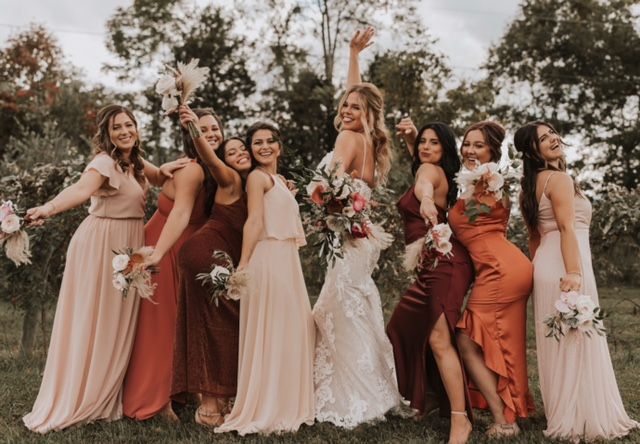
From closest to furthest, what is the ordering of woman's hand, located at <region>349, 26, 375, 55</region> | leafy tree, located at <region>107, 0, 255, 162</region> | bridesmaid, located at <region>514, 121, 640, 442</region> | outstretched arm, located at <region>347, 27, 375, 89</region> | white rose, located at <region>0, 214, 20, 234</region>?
white rose, located at <region>0, 214, 20, 234</region> → bridesmaid, located at <region>514, 121, 640, 442</region> → outstretched arm, located at <region>347, 27, 375, 89</region> → woman's hand, located at <region>349, 26, 375, 55</region> → leafy tree, located at <region>107, 0, 255, 162</region>

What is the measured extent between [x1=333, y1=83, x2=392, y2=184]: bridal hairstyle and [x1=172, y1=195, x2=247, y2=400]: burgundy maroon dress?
51.7 inches

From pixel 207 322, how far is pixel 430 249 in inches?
75.8

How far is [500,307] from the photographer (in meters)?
5.54

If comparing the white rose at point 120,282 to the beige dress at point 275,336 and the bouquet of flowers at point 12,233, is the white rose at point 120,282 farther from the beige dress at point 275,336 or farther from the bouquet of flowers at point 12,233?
the beige dress at point 275,336

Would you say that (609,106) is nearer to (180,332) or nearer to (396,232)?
(396,232)

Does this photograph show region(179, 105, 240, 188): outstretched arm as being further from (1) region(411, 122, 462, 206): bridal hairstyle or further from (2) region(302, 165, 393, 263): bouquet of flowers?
(1) region(411, 122, 462, 206): bridal hairstyle

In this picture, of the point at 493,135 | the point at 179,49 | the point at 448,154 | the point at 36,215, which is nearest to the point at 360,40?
the point at 448,154

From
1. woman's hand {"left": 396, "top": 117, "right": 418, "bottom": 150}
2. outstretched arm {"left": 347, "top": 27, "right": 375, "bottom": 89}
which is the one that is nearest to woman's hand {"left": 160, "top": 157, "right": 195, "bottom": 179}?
outstretched arm {"left": 347, "top": 27, "right": 375, "bottom": 89}

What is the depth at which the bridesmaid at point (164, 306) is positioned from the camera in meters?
5.97

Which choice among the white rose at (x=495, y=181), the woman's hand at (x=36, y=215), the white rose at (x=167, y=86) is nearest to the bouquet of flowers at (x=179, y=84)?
the white rose at (x=167, y=86)

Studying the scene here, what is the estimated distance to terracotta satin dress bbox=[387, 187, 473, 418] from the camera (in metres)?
5.53

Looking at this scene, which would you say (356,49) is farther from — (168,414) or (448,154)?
(168,414)

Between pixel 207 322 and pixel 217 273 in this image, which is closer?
pixel 217 273

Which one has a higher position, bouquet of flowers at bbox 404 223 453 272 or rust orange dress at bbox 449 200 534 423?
bouquet of flowers at bbox 404 223 453 272
